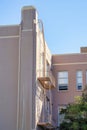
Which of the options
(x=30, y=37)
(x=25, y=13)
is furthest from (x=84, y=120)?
(x=25, y=13)

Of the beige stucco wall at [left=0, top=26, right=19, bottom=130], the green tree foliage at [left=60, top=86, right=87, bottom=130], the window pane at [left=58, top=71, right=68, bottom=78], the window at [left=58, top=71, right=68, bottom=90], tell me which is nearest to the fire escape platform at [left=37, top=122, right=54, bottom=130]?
the green tree foliage at [left=60, top=86, right=87, bottom=130]

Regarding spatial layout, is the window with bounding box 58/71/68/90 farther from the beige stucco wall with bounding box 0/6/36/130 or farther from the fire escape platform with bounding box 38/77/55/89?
the beige stucco wall with bounding box 0/6/36/130

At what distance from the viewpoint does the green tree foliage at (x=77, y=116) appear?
24.5m

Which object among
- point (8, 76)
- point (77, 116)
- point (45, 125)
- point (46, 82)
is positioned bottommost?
point (45, 125)

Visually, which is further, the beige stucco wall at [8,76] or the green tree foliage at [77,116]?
the beige stucco wall at [8,76]

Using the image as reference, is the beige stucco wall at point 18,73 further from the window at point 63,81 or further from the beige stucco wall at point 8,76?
the window at point 63,81

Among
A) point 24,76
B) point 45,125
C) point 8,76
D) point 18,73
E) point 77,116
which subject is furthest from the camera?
point 45,125

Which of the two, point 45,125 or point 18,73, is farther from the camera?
point 45,125

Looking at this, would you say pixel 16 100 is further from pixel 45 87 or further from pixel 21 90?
pixel 45 87

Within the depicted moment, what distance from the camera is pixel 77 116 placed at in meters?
24.9

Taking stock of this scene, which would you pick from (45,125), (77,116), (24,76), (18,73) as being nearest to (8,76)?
(18,73)

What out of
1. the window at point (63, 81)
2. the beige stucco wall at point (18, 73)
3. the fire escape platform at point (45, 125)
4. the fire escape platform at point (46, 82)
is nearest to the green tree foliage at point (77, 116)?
the fire escape platform at point (45, 125)

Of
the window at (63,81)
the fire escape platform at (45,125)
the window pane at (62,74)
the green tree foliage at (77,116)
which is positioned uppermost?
the window pane at (62,74)

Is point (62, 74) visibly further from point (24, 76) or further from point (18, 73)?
point (24, 76)
